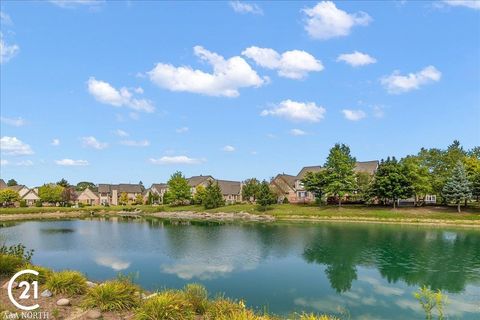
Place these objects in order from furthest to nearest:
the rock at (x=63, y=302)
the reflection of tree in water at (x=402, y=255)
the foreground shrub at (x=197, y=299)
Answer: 1. the reflection of tree in water at (x=402, y=255)
2. the foreground shrub at (x=197, y=299)
3. the rock at (x=63, y=302)

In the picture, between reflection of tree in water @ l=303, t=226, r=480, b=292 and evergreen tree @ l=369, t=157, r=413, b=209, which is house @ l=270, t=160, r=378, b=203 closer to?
evergreen tree @ l=369, t=157, r=413, b=209

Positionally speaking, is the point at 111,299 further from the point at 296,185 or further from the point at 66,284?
the point at 296,185

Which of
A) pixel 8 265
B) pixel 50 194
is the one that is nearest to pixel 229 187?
pixel 50 194

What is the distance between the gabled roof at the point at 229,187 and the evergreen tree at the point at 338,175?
40575 millimetres

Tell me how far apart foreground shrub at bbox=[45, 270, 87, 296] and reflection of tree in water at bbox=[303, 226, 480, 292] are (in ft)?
46.6

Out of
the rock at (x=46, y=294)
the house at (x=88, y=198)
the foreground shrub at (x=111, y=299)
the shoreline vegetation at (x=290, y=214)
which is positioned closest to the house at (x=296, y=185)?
the shoreline vegetation at (x=290, y=214)

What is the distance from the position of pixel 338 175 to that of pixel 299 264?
1861 inches

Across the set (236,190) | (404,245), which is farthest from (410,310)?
(236,190)

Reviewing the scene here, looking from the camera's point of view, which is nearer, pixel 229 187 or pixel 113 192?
pixel 229 187

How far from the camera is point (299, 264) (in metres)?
28.2

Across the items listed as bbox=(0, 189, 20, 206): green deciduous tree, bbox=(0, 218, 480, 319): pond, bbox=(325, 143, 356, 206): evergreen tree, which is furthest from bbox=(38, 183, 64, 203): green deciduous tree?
bbox=(325, 143, 356, 206): evergreen tree

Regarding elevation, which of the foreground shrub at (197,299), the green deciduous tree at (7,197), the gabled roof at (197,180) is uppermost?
the gabled roof at (197,180)

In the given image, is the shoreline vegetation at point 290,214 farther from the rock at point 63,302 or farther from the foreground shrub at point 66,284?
the rock at point 63,302

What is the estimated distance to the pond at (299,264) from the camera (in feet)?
61.5
